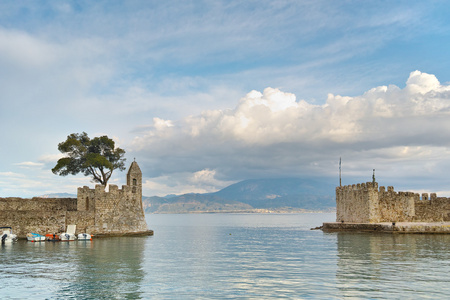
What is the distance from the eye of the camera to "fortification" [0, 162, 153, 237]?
48219 mm

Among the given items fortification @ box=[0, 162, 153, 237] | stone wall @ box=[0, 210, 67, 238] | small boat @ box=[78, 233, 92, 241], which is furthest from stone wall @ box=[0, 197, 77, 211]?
small boat @ box=[78, 233, 92, 241]

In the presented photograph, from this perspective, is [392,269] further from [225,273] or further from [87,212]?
[87,212]

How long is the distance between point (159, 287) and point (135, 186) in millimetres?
34379

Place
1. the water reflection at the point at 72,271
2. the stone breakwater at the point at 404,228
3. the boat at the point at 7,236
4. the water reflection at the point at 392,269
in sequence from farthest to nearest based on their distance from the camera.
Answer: the stone breakwater at the point at 404,228
the boat at the point at 7,236
the water reflection at the point at 72,271
the water reflection at the point at 392,269

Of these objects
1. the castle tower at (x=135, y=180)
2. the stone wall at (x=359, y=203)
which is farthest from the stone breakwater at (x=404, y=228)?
the castle tower at (x=135, y=180)

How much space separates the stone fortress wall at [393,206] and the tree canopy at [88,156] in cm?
3437

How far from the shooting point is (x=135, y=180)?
5612cm

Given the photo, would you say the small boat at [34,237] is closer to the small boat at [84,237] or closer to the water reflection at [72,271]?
the water reflection at [72,271]

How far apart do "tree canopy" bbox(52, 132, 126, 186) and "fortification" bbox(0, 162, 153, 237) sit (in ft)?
15.9

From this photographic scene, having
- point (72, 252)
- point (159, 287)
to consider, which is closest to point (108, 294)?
point (159, 287)

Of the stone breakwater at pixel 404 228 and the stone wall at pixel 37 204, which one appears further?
the stone breakwater at pixel 404 228

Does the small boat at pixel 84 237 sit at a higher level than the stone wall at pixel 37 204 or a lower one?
lower

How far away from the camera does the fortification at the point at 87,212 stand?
48.2 m

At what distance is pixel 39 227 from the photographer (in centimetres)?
4831
